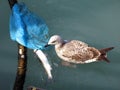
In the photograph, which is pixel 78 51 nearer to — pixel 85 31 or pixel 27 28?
pixel 85 31

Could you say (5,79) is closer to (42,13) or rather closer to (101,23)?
(42,13)

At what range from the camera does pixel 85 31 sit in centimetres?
118

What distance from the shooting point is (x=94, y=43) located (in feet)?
3.85

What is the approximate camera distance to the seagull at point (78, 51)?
115 cm

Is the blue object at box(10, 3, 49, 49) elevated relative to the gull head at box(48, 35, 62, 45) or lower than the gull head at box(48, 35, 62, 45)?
elevated

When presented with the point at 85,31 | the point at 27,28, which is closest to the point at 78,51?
the point at 85,31

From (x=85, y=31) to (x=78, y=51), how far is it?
0.23 ft

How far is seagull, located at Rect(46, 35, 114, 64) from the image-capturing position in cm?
115

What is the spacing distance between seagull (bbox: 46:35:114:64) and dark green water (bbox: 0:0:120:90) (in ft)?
0.06

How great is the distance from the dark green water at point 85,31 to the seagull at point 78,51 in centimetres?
2

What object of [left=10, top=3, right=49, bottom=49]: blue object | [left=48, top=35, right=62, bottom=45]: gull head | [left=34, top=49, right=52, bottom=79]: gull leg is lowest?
[left=34, top=49, right=52, bottom=79]: gull leg

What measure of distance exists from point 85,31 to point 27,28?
0.18 meters

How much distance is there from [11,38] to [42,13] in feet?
0.42

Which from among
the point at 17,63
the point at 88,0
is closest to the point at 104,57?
the point at 88,0
